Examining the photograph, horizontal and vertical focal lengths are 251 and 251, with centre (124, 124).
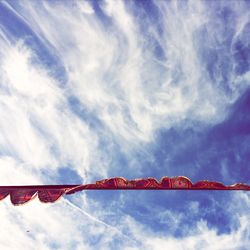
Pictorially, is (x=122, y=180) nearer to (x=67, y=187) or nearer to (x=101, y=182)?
(x=101, y=182)

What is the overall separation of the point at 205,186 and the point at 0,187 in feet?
14.8

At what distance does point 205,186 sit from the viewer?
5078 mm

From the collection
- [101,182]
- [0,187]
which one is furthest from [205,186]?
[0,187]

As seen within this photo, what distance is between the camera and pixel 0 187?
5.72 metres

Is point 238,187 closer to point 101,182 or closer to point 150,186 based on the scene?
point 150,186

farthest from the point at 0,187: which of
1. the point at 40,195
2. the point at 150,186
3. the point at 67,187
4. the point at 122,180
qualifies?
the point at 150,186

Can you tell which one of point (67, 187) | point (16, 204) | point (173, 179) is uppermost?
point (173, 179)

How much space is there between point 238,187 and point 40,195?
4.18m

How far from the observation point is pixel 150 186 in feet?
16.8

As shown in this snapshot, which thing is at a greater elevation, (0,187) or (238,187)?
(238,187)

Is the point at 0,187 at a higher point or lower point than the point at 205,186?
lower

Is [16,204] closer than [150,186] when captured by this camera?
No

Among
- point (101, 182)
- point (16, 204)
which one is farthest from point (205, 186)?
point (16, 204)

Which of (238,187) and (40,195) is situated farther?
(40,195)
